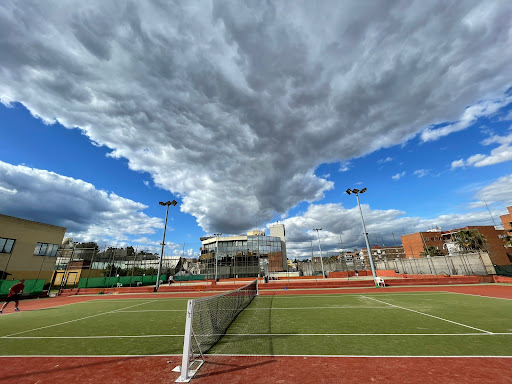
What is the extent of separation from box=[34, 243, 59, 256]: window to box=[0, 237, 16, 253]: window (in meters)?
3.67

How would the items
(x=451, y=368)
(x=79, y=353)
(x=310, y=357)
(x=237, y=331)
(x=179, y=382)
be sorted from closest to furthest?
(x=179, y=382) < (x=451, y=368) < (x=310, y=357) < (x=79, y=353) < (x=237, y=331)

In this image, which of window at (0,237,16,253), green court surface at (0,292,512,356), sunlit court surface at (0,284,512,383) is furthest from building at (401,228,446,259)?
window at (0,237,16,253)

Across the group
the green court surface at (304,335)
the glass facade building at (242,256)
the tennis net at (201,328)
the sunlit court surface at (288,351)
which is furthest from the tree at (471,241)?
the tennis net at (201,328)

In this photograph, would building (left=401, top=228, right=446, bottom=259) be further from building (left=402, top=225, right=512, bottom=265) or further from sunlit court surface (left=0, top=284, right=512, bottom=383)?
sunlit court surface (left=0, top=284, right=512, bottom=383)

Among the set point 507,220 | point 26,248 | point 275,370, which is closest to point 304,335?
point 275,370

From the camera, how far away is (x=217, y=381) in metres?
5.05

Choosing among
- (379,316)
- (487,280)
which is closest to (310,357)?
(379,316)

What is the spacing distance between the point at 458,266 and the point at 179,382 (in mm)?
49229

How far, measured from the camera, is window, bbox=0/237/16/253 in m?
30.8

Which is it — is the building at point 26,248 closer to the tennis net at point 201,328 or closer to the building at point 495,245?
the tennis net at point 201,328

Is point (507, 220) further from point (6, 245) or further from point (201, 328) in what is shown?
point (6, 245)

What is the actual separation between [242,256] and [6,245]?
2154 inches

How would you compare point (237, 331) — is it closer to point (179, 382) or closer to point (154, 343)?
point (154, 343)

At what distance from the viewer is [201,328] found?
785 centimetres
